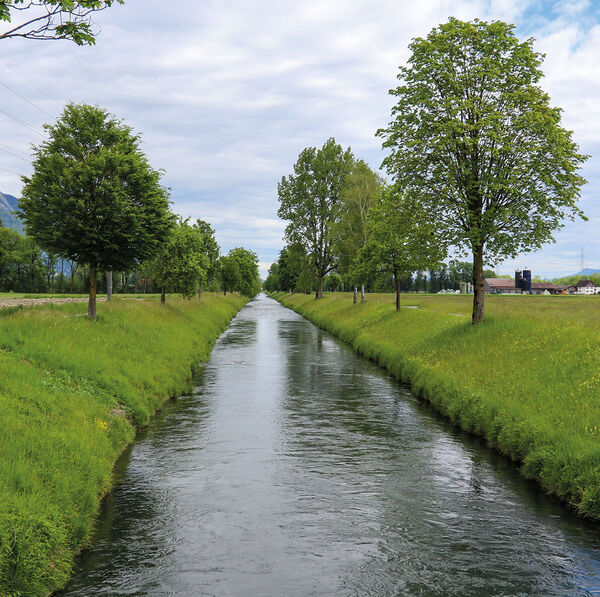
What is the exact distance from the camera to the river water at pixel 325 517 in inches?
296

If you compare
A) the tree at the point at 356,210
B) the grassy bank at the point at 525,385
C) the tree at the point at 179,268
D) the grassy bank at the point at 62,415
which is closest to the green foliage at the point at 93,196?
the grassy bank at the point at 62,415

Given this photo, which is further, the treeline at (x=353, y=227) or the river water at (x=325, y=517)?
the treeline at (x=353, y=227)

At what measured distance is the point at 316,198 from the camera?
73125 millimetres

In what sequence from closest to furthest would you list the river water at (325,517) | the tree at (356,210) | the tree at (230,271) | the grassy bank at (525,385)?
the river water at (325,517), the grassy bank at (525,385), the tree at (356,210), the tree at (230,271)

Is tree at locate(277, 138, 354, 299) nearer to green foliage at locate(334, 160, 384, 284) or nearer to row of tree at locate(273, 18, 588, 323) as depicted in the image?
green foliage at locate(334, 160, 384, 284)

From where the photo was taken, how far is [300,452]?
13414 millimetres

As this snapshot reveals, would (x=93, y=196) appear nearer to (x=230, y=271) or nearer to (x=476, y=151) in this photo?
(x=476, y=151)

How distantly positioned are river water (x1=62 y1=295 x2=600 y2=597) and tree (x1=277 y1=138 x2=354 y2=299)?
5736cm

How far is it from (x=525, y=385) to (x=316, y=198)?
60370mm

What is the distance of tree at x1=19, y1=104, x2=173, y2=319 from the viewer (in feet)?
74.7

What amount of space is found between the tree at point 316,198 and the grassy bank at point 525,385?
4470cm

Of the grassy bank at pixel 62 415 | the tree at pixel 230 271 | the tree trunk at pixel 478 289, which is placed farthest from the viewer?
the tree at pixel 230 271

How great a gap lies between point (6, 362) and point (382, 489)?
440 inches

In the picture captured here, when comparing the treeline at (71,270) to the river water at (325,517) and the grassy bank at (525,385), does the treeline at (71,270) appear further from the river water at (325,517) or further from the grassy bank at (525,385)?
the river water at (325,517)
